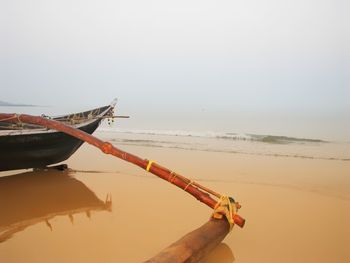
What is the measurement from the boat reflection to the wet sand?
2 centimetres

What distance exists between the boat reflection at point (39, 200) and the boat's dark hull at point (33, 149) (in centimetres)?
32

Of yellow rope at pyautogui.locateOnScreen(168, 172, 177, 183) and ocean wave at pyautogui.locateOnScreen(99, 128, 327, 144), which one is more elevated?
ocean wave at pyautogui.locateOnScreen(99, 128, 327, 144)

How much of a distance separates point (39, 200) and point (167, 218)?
189cm

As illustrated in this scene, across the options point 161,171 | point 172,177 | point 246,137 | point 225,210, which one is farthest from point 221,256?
point 246,137

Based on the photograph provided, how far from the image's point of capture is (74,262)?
265 cm

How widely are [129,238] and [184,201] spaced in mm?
1488

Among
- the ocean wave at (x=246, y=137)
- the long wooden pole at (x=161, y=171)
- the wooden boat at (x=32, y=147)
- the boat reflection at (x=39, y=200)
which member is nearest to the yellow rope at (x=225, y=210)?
the long wooden pole at (x=161, y=171)

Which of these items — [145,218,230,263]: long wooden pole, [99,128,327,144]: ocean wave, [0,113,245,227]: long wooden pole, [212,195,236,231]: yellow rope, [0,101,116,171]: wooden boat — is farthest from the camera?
[99,128,327,144]: ocean wave

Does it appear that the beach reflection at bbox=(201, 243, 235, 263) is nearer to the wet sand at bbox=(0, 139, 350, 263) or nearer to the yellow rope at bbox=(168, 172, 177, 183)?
the wet sand at bbox=(0, 139, 350, 263)

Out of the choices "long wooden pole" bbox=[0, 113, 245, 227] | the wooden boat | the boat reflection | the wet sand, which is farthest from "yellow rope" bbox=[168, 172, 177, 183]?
the wooden boat

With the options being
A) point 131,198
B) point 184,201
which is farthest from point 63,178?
point 184,201

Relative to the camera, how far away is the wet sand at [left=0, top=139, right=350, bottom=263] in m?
2.92

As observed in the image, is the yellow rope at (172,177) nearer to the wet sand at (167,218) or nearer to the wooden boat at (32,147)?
the wet sand at (167,218)

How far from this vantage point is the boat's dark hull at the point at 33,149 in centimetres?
477
